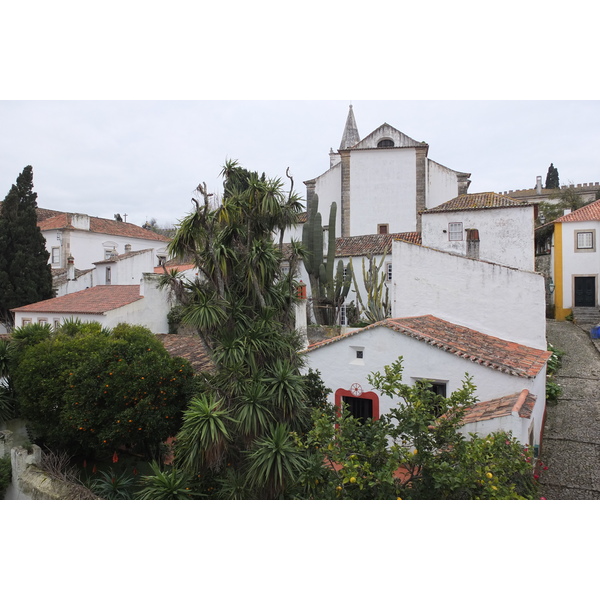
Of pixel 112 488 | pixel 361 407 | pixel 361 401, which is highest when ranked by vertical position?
pixel 361 401

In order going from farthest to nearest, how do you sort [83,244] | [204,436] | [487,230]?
[83,244]
[487,230]
[204,436]

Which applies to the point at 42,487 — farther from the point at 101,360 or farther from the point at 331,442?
the point at 331,442

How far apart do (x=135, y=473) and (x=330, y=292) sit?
489 inches

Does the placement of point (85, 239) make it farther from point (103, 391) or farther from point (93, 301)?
point (103, 391)

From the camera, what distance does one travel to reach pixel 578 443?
34.7ft

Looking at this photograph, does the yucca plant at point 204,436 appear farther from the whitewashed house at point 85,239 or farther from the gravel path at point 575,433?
the whitewashed house at point 85,239

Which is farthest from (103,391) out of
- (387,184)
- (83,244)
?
(83,244)

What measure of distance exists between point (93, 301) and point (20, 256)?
21.3ft

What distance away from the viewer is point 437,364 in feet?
35.0

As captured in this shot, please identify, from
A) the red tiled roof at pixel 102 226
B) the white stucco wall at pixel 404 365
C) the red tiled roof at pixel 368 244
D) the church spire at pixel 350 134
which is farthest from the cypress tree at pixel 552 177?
the white stucco wall at pixel 404 365

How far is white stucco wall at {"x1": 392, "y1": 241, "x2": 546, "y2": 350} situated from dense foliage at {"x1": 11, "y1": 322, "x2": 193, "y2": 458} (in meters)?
7.32

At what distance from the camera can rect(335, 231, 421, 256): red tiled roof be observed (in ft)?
79.6

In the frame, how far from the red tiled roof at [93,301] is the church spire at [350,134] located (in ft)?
93.8

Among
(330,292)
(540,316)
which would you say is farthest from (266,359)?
(330,292)
